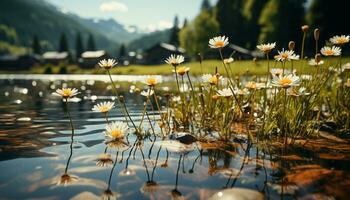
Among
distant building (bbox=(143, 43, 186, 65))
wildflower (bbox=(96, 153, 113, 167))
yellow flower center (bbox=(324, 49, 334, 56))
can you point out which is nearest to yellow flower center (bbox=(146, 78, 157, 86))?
wildflower (bbox=(96, 153, 113, 167))

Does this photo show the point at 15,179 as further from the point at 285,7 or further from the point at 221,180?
the point at 285,7

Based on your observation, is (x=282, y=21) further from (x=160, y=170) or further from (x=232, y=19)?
(x=160, y=170)

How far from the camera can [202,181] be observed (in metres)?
2.32

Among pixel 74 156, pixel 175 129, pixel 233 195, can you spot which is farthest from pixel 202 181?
pixel 175 129

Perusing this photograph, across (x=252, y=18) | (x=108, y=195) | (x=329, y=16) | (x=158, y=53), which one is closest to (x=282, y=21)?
(x=329, y=16)

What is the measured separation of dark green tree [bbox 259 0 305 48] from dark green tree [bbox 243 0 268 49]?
12022mm

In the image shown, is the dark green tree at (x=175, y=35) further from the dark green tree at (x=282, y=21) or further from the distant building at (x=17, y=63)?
the dark green tree at (x=282, y=21)

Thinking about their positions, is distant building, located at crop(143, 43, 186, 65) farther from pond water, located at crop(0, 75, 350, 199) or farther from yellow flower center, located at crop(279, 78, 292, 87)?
yellow flower center, located at crop(279, 78, 292, 87)

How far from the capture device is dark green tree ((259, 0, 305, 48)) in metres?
46.3

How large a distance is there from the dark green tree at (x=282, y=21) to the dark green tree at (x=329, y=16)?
2.94 m

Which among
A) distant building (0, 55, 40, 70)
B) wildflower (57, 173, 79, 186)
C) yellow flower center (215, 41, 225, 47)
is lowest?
wildflower (57, 173, 79, 186)

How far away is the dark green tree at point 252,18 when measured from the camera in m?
59.6

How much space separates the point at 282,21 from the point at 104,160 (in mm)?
47804

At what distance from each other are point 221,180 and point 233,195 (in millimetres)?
318
